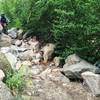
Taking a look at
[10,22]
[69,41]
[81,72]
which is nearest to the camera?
[81,72]

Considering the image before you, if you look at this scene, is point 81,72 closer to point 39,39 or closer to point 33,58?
point 33,58

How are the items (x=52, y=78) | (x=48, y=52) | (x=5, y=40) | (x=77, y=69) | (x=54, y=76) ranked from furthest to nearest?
(x=5, y=40), (x=48, y=52), (x=54, y=76), (x=52, y=78), (x=77, y=69)

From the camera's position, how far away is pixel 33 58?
11203 millimetres

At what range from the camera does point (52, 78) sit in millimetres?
9047

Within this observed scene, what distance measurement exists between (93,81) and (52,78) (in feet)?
5.11

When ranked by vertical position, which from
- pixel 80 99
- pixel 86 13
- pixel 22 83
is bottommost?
pixel 80 99

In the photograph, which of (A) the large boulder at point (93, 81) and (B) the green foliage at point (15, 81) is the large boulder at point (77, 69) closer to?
(A) the large boulder at point (93, 81)

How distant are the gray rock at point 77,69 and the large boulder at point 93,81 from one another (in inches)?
17.7

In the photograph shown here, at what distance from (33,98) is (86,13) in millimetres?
3313

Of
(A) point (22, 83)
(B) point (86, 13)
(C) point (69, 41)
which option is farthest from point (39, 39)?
(A) point (22, 83)

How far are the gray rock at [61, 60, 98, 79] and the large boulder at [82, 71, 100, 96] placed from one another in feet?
1.47

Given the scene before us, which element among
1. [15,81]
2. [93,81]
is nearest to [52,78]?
[93,81]

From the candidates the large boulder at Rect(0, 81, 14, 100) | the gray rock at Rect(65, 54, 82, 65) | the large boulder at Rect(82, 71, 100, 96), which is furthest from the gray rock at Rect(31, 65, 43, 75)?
the large boulder at Rect(0, 81, 14, 100)

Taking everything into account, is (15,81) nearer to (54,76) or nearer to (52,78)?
(52,78)
